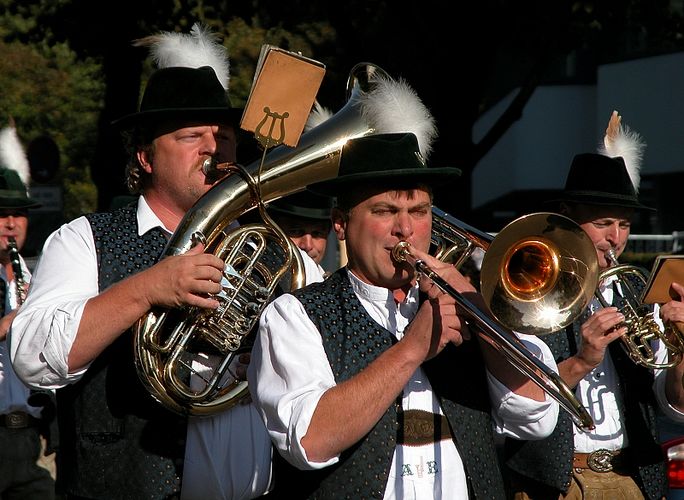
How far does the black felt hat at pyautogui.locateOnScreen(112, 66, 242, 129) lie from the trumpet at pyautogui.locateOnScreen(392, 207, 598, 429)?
111 centimetres

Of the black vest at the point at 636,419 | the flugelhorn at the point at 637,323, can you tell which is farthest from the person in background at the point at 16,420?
the flugelhorn at the point at 637,323

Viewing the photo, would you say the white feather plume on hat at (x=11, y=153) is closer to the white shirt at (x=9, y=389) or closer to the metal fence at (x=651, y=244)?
the white shirt at (x=9, y=389)

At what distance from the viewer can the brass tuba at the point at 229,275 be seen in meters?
4.13

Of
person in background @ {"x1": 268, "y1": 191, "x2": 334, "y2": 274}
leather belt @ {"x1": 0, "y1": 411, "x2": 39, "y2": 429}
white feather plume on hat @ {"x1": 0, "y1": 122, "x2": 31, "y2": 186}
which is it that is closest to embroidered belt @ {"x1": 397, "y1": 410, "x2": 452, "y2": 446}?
person in background @ {"x1": 268, "y1": 191, "x2": 334, "y2": 274}

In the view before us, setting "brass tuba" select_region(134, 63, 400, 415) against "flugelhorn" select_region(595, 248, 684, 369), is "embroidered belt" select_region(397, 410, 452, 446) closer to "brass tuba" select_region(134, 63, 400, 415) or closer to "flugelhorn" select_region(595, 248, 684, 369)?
"brass tuba" select_region(134, 63, 400, 415)

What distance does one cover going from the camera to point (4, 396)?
21.4 feet

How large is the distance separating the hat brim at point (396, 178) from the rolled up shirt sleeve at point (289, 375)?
0.37 m

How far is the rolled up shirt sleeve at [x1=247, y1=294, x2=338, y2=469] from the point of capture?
3430mm

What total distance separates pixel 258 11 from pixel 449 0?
3.45 meters

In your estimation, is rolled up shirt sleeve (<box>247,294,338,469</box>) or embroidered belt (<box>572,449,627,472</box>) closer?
rolled up shirt sleeve (<box>247,294,338,469</box>)

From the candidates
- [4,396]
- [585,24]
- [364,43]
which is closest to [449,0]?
[364,43]

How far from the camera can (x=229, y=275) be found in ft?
14.0

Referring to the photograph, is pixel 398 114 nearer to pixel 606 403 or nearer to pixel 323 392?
pixel 323 392

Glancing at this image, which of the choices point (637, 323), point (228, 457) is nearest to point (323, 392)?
point (228, 457)
